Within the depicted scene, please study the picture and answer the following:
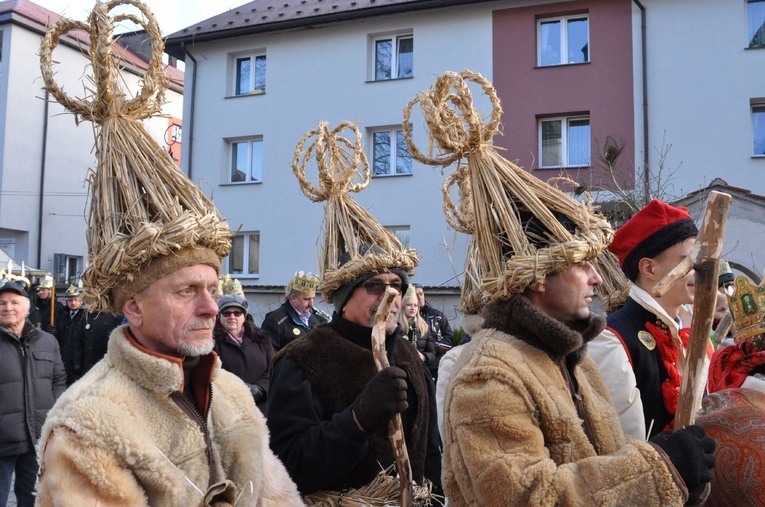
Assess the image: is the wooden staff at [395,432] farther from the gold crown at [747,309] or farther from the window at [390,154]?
the window at [390,154]

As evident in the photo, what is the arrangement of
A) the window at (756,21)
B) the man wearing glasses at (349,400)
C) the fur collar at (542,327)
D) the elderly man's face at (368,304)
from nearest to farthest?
the fur collar at (542,327)
the man wearing glasses at (349,400)
the elderly man's face at (368,304)
the window at (756,21)

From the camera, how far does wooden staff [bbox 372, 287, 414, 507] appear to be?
3.10 m

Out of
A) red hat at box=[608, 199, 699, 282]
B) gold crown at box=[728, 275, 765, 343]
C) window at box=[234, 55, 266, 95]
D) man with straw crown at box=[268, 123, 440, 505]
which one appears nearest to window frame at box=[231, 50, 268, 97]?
window at box=[234, 55, 266, 95]

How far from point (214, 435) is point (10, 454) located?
386cm

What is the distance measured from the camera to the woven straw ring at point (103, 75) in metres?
2.90

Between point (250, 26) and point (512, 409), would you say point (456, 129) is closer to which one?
point (512, 409)

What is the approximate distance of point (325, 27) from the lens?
1880 centimetres

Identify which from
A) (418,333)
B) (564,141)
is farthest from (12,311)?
(564,141)

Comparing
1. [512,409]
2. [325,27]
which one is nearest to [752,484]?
[512,409]

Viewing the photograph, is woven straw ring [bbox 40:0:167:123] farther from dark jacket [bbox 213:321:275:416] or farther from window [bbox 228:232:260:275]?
window [bbox 228:232:260:275]

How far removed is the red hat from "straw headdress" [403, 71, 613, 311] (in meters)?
0.76

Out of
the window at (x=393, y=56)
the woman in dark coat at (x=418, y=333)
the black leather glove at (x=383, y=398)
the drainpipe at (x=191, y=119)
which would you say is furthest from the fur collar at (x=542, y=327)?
the drainpipe at (x=191, y=119)

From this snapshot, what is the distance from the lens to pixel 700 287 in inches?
89.7

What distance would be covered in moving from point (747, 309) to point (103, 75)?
8.62ft
